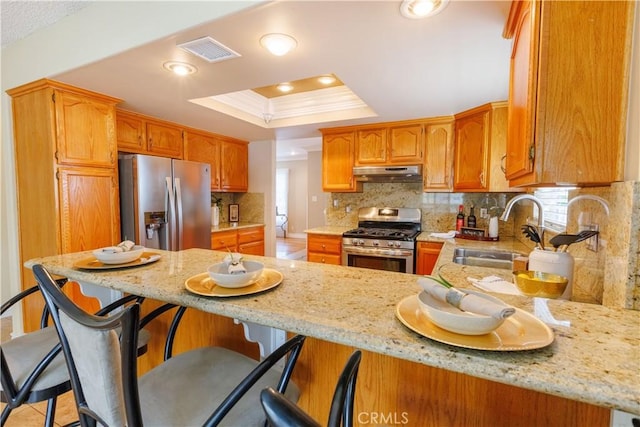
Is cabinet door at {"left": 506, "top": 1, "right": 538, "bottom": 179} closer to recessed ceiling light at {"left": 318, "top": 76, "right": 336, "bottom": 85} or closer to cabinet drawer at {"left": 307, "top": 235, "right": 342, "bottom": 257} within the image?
recessed ceiling light at {"left": 318, "top": 76, "right": 336, "bottom": 85}

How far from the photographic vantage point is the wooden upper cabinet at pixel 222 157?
373cm

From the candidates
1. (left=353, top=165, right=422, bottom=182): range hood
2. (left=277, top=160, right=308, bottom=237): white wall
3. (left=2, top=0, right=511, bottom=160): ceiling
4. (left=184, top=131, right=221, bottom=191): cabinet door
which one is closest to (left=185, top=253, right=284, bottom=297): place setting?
(left=2, top=0, right=511, bottom=160): ceiling

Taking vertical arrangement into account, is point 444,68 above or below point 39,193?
above

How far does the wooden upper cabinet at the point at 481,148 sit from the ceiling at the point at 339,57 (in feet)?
0.64

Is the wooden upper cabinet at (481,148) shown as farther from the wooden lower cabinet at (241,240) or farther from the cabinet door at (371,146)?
the wooden lower cabinet at (241,240)

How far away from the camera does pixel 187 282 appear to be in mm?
1043

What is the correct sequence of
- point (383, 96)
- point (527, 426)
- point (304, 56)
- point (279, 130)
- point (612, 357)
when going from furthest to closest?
point (279, 130) < point (383, 96) < point (304, 56) < point (527, 426) < point (612, 357)

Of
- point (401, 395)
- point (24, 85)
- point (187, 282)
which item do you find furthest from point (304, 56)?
point (24, 85)

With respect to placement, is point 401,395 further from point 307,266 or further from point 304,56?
point 304,56

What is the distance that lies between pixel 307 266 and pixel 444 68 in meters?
1.63

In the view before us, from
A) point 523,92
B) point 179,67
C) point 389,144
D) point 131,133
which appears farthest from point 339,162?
point 523,92

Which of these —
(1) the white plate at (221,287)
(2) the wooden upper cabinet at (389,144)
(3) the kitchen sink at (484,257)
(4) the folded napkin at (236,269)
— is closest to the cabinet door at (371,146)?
(2) the wooden upper cabinet at (389,144)

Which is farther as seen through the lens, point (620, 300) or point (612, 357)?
point (620, 300)

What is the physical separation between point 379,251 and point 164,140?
2.72m
